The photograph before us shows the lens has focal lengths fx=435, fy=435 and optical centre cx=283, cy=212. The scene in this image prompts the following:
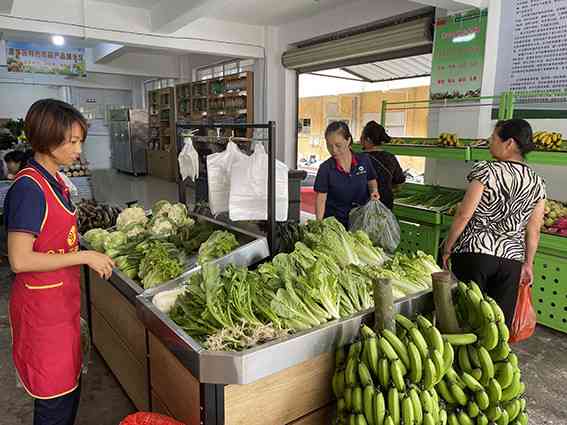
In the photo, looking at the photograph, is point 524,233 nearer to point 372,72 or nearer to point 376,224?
point 376,224

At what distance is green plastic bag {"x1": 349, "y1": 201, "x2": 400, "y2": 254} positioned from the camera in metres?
2.88

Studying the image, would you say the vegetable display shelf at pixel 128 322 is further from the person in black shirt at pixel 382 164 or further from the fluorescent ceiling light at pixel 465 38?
the fluorescent ceiling light at pixel 465 38

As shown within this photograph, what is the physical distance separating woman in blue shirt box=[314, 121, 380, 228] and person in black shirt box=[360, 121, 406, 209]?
1.48 ft

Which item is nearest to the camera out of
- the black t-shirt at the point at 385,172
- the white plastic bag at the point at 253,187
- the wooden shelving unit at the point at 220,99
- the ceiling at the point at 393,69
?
the white plastic bag at the point at 253,187

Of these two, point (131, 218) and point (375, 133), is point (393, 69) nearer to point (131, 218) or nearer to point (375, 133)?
point (375, 133)

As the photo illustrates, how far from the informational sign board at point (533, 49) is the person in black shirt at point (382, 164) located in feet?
4.14

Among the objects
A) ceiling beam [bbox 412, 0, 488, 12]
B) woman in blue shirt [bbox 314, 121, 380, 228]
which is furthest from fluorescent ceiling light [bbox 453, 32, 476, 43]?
woman in blue shirt [bbox 314, 121, 380, 228]

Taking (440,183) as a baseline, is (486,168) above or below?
above

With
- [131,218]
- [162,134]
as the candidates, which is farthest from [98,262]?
[162,134]

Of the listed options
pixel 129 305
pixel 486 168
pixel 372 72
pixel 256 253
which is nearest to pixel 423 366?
pixel 256 253

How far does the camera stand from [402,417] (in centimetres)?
139

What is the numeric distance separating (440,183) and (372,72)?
260 centimetres

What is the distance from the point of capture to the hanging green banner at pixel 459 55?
168 inches

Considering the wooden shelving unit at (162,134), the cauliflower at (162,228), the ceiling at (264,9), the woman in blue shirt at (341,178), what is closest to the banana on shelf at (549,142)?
the woman in blue shirt at (341,178)
